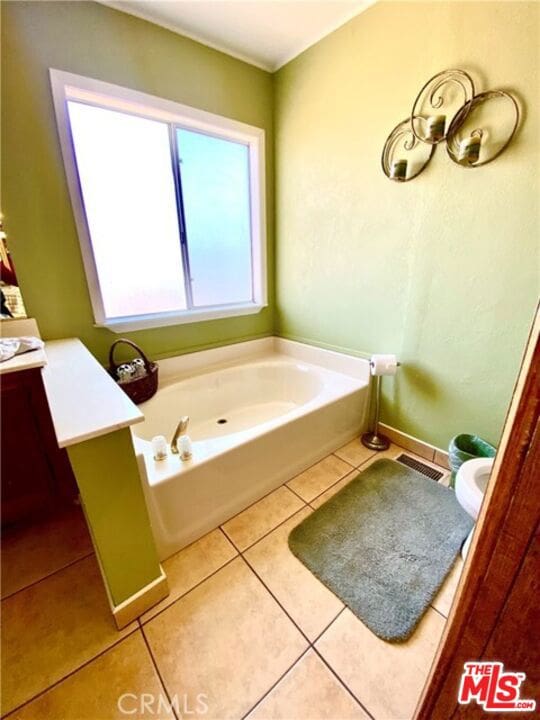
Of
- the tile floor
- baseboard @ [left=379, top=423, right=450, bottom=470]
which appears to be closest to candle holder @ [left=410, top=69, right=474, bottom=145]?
baseboard @ [left=379, top=423, right=450, bottom=470]

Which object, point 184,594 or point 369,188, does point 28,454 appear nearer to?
point 184,594

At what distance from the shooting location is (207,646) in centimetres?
100

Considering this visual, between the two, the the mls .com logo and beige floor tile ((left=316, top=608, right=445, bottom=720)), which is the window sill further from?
the the mls .com logo

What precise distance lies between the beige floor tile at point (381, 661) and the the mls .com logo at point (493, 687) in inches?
21.4

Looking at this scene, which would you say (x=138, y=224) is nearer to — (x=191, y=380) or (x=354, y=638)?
(x=191, y=380)

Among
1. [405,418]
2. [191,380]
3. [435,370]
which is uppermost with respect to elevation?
[435,370]

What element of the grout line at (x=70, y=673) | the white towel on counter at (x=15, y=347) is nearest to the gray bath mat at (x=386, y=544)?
the grout line at (x=70, y=673)

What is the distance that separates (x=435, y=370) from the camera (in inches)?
68.7

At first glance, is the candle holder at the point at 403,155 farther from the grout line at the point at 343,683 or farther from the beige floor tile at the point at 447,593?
the grout line at the point at 343,683

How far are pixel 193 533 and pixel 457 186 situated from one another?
2.20 meters

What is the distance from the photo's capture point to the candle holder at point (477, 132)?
127 centimetres

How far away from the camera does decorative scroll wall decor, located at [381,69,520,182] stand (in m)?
1.30

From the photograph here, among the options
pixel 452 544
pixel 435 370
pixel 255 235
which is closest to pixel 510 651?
pixel 452 544

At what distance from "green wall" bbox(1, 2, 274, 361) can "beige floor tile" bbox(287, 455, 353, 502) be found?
1.46m
